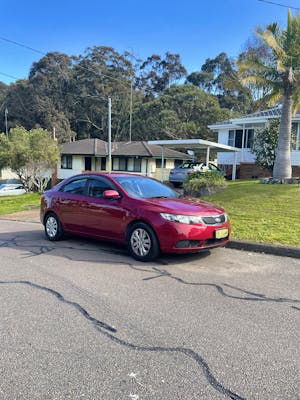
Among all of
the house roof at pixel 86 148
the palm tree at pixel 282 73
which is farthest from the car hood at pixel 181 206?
the house roof at pixel 86 148

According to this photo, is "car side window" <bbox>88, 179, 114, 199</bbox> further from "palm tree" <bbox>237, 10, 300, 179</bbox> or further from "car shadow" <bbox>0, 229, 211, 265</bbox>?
"palm tree" <bbox>237, 10, 300, 179</bbox>

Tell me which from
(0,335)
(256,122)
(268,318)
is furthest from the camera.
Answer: (256,122)

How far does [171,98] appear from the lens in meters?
43.0

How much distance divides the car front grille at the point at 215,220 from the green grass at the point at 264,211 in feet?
4.52

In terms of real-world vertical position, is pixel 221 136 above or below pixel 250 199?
above

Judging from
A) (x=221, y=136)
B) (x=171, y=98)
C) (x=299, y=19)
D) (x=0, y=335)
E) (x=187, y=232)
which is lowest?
(x=0, y=335)

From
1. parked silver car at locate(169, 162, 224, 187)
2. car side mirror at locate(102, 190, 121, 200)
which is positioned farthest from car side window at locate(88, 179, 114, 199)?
parked silver car at locate(169, 162, 224, 187)

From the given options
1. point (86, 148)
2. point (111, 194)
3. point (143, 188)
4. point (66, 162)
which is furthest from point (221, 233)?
point (66, 162)

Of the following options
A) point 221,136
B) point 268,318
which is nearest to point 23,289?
point 268,318

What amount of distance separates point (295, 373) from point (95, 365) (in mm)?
1643

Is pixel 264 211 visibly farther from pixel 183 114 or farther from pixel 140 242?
pixel 183 114

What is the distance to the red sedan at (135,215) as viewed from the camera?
6.24 meters

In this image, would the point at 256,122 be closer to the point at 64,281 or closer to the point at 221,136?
the point at 221,136

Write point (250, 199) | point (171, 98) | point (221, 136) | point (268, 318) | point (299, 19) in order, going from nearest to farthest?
1. point (268, 318)
2. point (250, 199)
3. point (299, 19)
4. point (221, 136)
5. point (171, 98)
